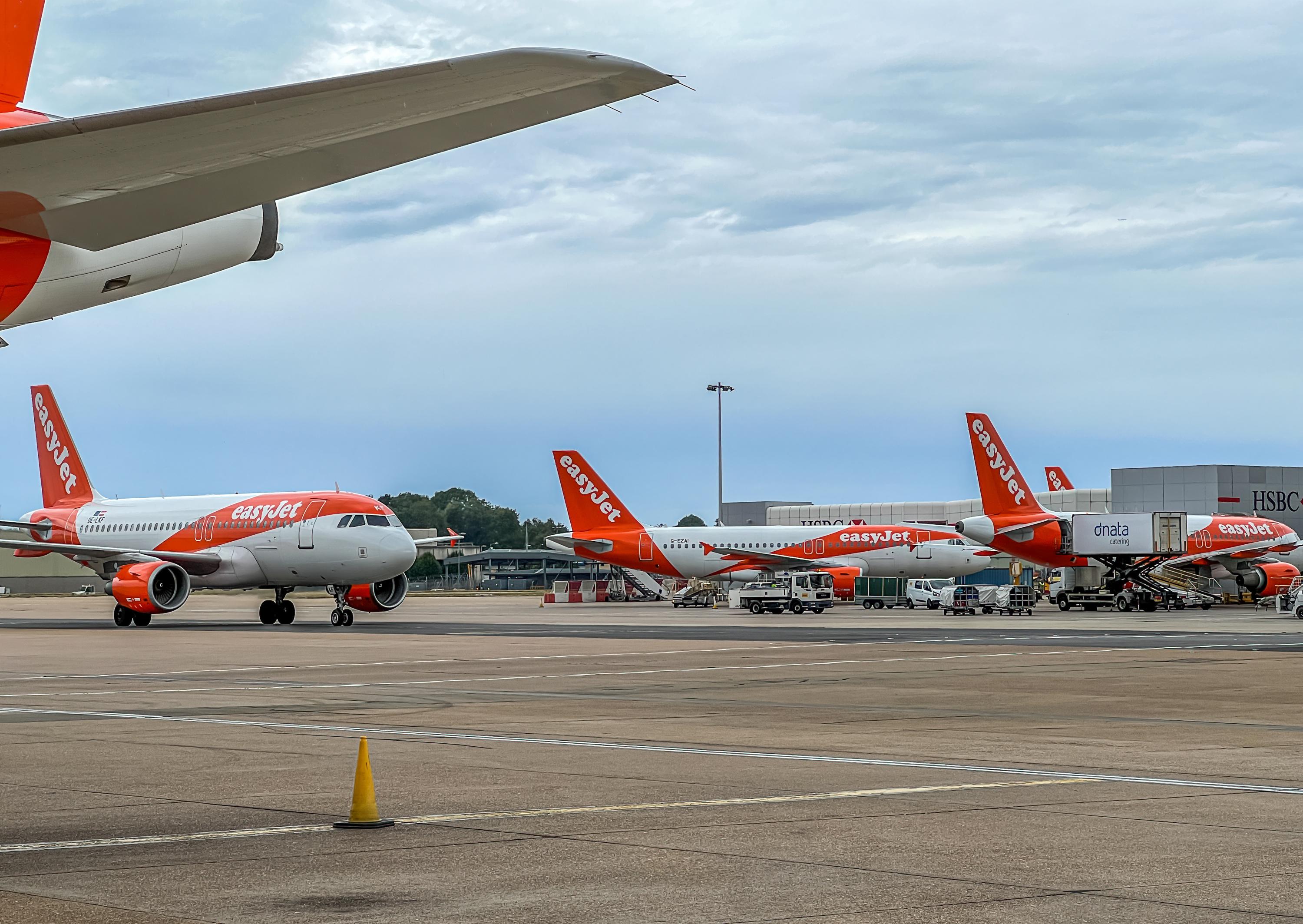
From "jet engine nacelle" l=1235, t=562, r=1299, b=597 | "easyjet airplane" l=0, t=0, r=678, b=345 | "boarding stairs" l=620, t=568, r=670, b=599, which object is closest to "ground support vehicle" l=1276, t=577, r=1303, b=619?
"jet engine nacelle" l=1235, t=562, r=1299, b=597

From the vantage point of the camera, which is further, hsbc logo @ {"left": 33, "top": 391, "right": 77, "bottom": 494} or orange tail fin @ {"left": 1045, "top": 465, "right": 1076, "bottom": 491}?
orange tail fin @ {"left": 1045, "top": 465, "right": 1076, "bottom": 491}

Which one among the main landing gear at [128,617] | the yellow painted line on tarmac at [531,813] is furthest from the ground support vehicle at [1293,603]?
the yellow painted line on tarmac at [531,813]

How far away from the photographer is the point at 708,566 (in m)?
82.4

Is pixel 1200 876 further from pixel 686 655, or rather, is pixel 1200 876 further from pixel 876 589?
pixel 876 589

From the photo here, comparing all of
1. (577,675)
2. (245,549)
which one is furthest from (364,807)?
(245,549)

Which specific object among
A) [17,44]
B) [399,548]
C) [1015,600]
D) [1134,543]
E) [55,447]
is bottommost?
[1015,600]

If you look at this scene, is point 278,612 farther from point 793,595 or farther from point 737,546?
point 737,546

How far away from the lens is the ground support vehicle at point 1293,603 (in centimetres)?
5122

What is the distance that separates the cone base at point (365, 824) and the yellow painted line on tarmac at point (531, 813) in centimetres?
11

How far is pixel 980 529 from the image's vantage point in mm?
68812

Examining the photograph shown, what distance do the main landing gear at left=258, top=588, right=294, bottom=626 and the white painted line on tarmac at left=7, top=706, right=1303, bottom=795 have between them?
31.2m

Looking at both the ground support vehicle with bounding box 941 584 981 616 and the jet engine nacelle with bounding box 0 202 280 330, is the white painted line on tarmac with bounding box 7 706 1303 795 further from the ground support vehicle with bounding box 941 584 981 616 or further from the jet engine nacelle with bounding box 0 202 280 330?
the ground support vehicle with bounding box 941 584 981 616

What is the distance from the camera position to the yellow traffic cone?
9750 mm

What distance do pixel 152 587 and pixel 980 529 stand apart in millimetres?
39052
